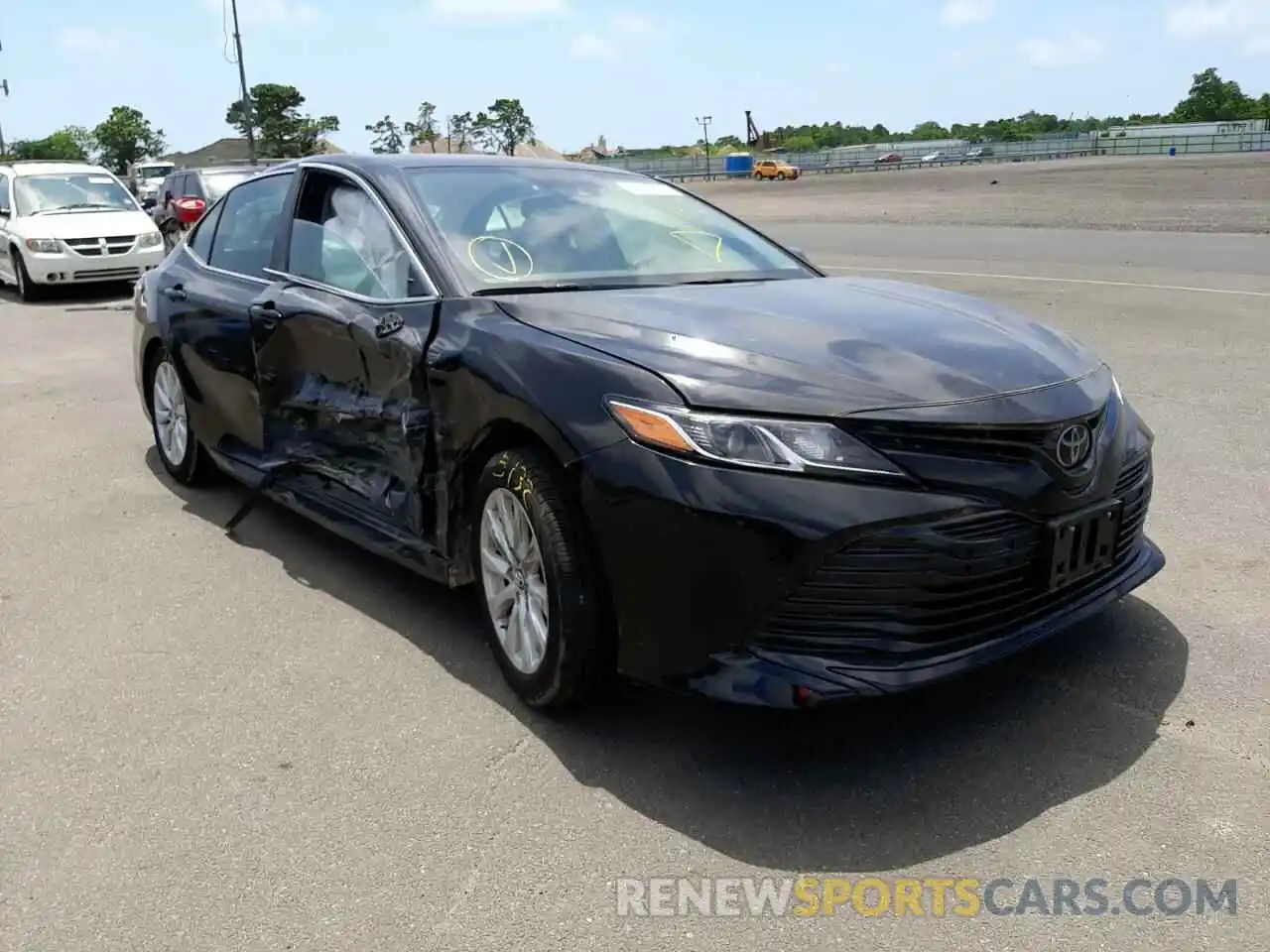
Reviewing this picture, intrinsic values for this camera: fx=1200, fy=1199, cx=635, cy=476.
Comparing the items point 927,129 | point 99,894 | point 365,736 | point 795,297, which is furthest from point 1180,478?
point 927,129

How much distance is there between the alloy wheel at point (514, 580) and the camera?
3.51m

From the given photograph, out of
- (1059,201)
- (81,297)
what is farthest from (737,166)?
(81,297)

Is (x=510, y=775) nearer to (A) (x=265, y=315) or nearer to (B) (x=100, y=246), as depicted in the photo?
(A) (x=265, y=315)

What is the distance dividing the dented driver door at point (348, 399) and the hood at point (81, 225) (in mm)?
11975

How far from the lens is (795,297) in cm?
395

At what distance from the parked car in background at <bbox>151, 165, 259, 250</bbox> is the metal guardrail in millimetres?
59232

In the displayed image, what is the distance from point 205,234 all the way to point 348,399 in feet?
7.31

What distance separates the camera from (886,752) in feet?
10.9

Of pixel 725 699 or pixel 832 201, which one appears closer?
pixel 725 699

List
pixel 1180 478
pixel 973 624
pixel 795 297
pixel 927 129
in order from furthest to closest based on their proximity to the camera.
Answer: pixel 927 129
pixel 1180 478
pixel 795 297
pixel 973 624

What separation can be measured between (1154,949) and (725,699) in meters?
1.08

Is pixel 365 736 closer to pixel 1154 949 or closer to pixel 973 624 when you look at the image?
pixel 973 624

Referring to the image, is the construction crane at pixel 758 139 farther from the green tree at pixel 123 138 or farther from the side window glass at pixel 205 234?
the side window glass at pixel 205 234

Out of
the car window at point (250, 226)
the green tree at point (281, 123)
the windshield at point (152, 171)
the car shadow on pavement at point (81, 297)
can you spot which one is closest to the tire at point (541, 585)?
the car window at point (250, 226)
